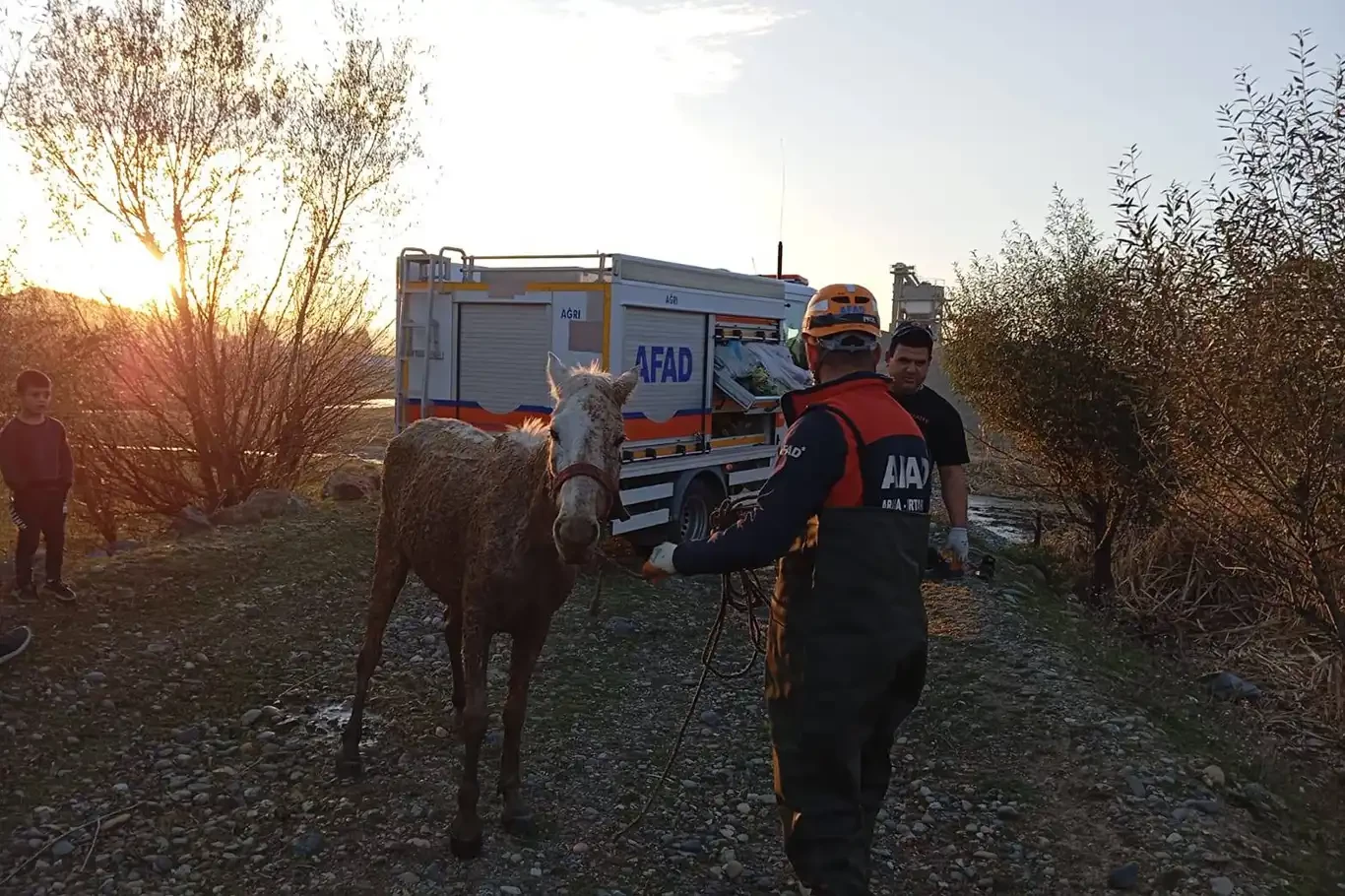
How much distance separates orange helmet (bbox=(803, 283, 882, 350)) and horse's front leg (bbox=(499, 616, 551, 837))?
206 cm

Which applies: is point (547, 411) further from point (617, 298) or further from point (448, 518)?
point (448, 518)

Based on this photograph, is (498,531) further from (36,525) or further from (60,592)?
(36,525)

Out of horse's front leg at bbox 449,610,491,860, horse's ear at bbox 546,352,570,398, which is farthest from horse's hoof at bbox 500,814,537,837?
horse's ear at bbox 546,352,570,398

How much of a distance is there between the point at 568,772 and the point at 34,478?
5.00 m

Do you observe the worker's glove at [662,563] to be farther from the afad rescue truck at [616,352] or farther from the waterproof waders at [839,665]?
the afad rescue truck at [616,352]

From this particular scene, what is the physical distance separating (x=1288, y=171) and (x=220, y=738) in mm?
7651

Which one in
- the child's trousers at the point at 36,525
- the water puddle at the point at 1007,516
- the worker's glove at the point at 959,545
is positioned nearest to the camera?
the worker's glove at the point at 959,545

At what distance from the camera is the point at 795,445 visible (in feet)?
9.75

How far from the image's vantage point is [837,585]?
2.96 m

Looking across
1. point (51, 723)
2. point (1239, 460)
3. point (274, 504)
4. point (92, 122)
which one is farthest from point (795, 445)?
point (92, 122)

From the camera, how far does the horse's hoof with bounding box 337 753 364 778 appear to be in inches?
195

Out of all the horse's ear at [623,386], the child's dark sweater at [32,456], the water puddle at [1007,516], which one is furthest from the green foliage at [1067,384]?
the child's dark sweater at [32,456]

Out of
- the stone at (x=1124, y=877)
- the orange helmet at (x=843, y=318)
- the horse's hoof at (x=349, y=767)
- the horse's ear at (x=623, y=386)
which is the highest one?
the orange helmet at (x=843, y=318)

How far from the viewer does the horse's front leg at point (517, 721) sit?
14.6ft
